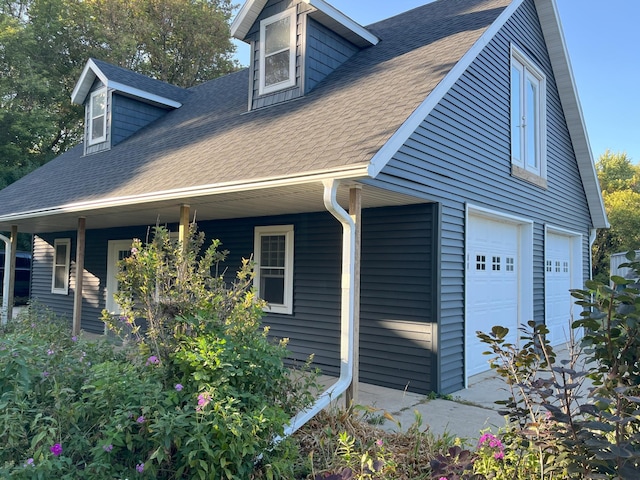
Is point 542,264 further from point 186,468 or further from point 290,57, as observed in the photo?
point 186,468

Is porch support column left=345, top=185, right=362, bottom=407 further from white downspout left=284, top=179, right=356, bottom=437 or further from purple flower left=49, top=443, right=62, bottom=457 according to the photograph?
purple flower left=49, top=443, right=62, bottom=457

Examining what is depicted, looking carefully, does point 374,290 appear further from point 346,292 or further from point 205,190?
point 205,190

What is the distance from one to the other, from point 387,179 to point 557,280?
21.9 feet

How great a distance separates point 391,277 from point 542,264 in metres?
4.13

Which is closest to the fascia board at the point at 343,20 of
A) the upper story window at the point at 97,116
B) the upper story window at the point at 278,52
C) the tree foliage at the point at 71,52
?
the upper story window at the point at 278,52

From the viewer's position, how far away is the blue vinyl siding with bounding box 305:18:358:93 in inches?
312

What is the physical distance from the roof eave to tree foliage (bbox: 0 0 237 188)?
65.7 ft

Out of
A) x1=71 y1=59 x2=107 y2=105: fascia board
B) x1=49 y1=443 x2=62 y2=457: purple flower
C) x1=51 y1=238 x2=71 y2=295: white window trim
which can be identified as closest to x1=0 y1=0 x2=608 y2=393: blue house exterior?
x1=71 y1=59 x2=107 y2=105: fascia board

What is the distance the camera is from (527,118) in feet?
30.5

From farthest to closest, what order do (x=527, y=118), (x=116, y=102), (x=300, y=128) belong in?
(x=116, y=102) < (x=527, y=118) < (x=300, y=128)

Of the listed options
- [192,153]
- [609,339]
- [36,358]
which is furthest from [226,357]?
[192,153]

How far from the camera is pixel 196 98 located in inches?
491

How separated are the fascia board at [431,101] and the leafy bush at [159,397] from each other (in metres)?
1.86

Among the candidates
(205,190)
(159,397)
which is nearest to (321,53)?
(205,190)
